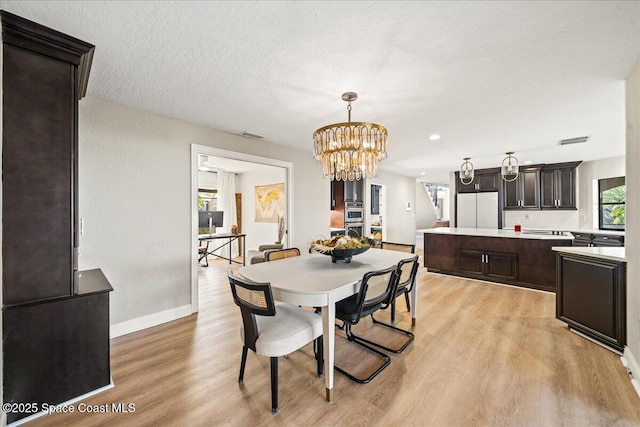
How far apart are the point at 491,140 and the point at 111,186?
4.97 meters

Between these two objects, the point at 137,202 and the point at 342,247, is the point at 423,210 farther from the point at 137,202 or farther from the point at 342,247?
→ the point at 137,202

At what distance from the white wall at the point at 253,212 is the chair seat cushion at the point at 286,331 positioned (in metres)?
4.84

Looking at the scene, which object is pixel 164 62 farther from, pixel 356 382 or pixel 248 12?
pixel 356 382

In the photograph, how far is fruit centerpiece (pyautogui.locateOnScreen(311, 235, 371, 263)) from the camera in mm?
2467

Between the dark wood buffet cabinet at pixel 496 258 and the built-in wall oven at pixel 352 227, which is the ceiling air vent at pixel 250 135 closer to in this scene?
the built-in wall oven at pixel 352 227

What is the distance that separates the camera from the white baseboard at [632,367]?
189cm

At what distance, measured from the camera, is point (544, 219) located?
20.7ft

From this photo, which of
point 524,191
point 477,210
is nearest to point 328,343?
point 477,210

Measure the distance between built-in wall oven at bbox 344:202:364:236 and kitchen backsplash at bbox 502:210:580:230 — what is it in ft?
11.2

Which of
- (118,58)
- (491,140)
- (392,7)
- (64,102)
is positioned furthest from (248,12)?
(491,140)

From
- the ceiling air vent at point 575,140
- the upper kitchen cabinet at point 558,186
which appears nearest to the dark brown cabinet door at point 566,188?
the upper kitchen cabinet at point 558,186

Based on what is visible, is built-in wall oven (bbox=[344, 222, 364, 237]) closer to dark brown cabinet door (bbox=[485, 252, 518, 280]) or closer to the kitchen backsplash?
dark brown cabinet door (bbox=[485, 252, 518, 280])

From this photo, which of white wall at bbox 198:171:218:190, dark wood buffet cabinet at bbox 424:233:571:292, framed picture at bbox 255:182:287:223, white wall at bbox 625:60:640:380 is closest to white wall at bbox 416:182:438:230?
dark wood buffet cabinet at bbox 424:233:571:292

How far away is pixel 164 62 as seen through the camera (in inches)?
80.4
